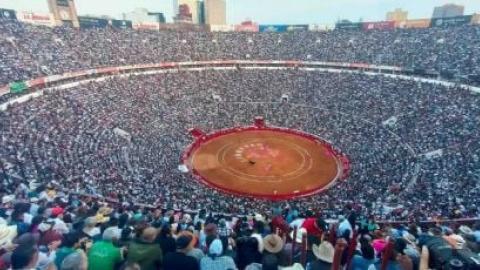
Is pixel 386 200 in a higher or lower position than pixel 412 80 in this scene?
lower

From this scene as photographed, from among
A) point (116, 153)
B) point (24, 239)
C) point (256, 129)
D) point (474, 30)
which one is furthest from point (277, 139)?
point (474, 30)

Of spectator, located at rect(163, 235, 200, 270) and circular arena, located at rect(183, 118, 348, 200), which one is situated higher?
spectator, located at rect(163, 235, 200, 270)

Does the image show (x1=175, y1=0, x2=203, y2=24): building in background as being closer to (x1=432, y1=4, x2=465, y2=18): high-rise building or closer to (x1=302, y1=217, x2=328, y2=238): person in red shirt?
(x1=302, y1=217, x2=328, y2=238): person in red shirt

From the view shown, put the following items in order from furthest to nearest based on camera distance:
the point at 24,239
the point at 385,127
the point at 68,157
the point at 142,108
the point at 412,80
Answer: the point at 412,80, the point at 142,108, the point at 385,127, the point at 68,157, the point at 24,239

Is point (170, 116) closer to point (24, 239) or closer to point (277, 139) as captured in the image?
point (277, 139)

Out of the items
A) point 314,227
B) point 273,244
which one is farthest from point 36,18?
point 273,244

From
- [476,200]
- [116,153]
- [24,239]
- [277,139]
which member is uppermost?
[24,239]

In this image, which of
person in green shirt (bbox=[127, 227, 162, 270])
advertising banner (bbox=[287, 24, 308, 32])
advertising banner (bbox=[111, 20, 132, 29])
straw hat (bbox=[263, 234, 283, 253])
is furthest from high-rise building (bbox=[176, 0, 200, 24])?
person in green shirt (bbox=[127, 227, 162, 270])

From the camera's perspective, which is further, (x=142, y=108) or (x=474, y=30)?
(x=474, y=30)
